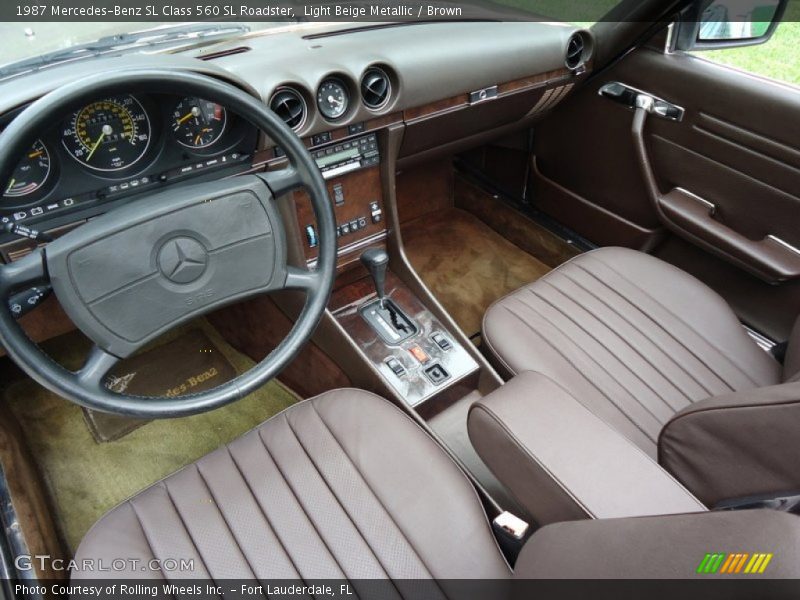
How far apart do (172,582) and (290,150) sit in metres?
0.75

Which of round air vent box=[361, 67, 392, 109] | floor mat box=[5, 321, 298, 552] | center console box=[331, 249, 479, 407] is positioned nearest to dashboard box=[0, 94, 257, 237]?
round air vent box=[361, 67, 392, 109]

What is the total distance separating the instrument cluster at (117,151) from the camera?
1044 millimetres

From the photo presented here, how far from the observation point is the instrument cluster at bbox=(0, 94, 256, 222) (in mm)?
1044

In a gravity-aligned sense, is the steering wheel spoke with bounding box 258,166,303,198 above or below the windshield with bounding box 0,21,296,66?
below

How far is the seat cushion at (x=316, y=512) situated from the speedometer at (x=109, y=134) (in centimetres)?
58

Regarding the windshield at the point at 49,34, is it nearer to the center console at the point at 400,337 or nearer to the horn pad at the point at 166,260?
the horn pad at the point at 166,260

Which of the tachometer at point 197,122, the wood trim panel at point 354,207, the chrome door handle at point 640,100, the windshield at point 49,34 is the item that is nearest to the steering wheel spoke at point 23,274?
the tachometer at point 197,122

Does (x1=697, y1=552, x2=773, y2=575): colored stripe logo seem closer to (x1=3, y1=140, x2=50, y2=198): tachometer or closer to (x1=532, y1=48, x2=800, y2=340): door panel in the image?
(x1=3, y1=140, x2=50, y2=198): tachometer

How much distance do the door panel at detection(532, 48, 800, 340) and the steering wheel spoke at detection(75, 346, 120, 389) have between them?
156 centimetres

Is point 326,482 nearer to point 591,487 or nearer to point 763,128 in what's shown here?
point 591,487

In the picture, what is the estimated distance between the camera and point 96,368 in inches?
39.2

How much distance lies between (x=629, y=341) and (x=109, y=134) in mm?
Answer: 1165

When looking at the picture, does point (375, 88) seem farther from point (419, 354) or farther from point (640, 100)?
point (640, 100)

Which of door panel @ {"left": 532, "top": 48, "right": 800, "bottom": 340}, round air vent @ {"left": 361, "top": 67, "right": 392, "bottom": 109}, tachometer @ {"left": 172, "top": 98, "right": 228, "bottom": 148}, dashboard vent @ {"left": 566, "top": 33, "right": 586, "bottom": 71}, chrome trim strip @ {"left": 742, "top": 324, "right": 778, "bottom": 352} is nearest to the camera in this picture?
tachometer @ {"left": 172, "top": 98, "right": 228, "bottom": 148}
